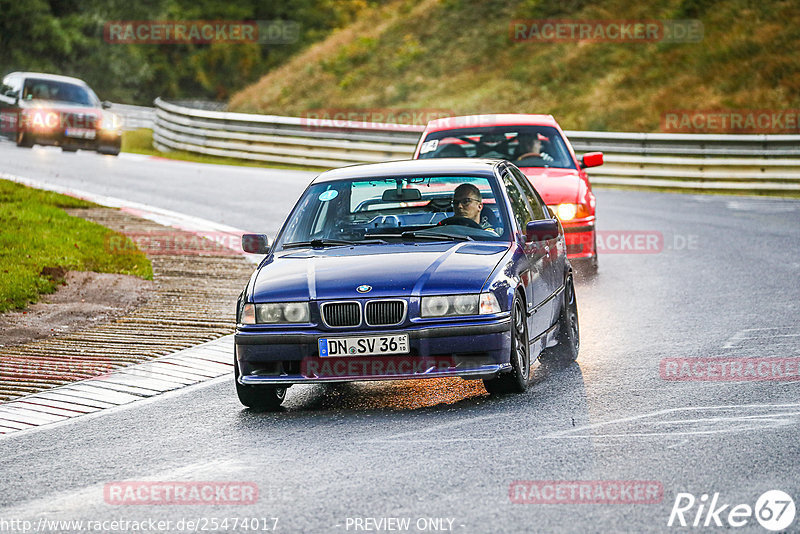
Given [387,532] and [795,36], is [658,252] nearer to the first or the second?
[387,532]

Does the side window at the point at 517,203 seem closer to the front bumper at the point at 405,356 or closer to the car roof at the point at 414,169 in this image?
the car roof at the point at 414,169

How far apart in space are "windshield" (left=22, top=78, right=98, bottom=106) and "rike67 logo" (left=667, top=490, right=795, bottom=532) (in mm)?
25552

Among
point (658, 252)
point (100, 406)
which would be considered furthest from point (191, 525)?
point (658, 252)

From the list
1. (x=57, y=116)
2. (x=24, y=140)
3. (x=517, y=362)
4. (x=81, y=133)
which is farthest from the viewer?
(x=24, y=140)

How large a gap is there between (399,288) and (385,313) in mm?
171

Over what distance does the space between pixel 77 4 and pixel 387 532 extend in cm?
5701

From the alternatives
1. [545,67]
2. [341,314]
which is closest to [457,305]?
[341,314]

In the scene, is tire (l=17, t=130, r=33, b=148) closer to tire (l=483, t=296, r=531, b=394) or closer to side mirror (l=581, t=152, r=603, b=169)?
side mirror (l=581, t=152, r=603, b=169)

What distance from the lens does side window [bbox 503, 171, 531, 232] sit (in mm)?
9336

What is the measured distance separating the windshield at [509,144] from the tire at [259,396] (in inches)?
258

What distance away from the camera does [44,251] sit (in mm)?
14469

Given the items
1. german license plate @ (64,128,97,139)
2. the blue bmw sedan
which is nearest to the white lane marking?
the blue bmw sedan

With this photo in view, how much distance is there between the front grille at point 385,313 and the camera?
25.8 ft

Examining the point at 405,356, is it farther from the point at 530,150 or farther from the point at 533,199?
the point at 530,150
